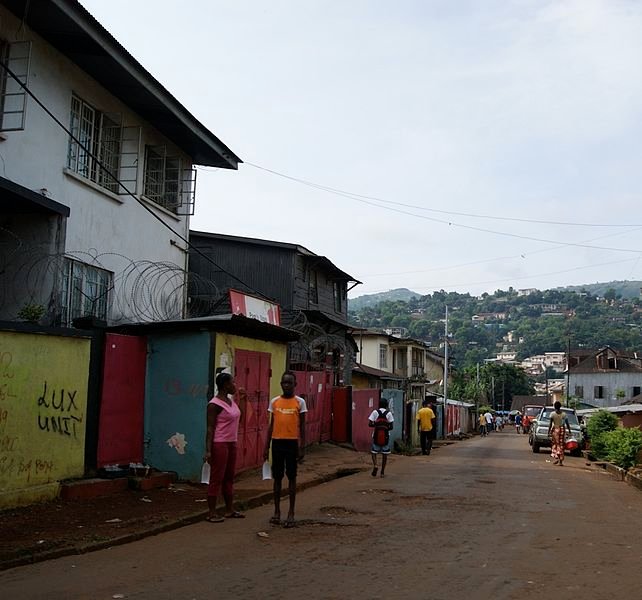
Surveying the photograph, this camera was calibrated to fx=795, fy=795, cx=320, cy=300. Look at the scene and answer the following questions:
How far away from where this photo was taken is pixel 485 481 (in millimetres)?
15742

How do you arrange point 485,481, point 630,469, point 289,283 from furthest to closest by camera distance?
1. point 289,283
2. point 630,469
3. point 485,481

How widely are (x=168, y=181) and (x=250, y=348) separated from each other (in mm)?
5697

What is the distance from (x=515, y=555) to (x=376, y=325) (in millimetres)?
133216

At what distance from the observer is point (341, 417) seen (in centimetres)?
2466

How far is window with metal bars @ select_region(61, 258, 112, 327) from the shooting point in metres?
14.1

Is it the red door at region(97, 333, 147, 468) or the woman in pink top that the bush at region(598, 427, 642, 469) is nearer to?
the red door at region(97, 333, 147, 468)

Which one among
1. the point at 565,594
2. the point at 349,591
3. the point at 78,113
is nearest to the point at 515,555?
the point at 565,594

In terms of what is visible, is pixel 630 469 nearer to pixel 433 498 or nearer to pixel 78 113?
pixel 433 498

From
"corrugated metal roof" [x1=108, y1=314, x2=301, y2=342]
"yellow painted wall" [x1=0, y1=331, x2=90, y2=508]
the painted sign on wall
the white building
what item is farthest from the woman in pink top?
the painted sign on wall

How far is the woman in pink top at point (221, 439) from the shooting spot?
31.1ft

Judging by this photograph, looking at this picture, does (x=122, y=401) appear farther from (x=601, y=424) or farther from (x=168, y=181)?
(x=601, y=424)

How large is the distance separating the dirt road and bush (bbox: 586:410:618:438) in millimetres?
13505

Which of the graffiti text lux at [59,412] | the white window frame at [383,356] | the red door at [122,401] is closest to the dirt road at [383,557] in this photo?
the graffiti text lux at [59,412]

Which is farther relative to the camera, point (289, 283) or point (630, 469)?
point (289, 283)
